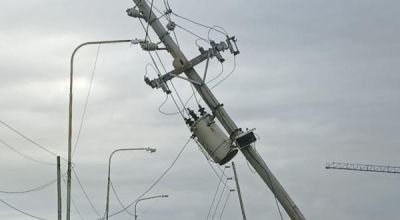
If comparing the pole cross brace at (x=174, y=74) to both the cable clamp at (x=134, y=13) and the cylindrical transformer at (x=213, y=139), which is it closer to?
Result: the cylindrical transformer at (x=213, y=139)

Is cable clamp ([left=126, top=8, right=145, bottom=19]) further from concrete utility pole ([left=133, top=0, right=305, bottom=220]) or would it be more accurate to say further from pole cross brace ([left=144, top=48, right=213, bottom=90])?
pole cross brace ([left=144, top=48, right=213, bottom=90])

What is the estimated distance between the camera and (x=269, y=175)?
38.1m

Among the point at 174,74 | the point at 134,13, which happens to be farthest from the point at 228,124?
the point at 134,13

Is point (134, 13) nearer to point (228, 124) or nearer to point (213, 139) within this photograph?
point (228, 124)

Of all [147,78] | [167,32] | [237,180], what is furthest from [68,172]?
[237,180]

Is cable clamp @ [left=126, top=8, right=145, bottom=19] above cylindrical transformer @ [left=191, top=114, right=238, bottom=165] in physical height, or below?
above

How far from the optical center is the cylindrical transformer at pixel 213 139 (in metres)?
36.6

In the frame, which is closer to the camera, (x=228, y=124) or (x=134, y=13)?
(x=228, y=124)

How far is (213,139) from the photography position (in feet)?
120

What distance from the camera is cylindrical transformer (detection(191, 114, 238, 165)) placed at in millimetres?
36594

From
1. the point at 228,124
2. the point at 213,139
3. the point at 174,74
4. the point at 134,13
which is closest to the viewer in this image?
the point at 213,139

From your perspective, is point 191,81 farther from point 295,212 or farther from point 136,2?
point 295,212

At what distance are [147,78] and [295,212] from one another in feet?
33.1

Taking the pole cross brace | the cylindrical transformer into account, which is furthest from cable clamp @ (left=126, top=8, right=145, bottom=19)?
the cylindrical transformer
